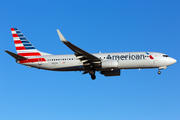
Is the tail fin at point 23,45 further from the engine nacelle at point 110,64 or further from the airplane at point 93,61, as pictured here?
the engine nacelle at point 110,64

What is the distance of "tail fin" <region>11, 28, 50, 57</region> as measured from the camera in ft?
142

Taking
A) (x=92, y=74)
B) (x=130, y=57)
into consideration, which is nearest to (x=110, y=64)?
(x=130, y=57)

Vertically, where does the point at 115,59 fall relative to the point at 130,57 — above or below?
below

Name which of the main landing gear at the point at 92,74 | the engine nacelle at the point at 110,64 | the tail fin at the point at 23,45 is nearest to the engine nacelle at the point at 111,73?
the main landing gear at the point at 92,74

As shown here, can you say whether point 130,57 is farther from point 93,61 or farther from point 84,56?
point 84,56

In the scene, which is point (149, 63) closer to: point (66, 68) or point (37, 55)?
point (66, 68)

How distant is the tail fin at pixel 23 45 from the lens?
Answer: 43.2 m

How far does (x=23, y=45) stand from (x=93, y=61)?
43.1ft

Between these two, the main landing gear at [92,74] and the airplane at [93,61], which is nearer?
the airplane at [93,61]

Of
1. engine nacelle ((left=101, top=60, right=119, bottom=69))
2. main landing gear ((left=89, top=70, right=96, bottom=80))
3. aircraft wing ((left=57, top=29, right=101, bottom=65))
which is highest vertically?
aircraft wing ((left=57, top=29, right=101, bottom=65))

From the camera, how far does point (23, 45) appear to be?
44188 millimetres

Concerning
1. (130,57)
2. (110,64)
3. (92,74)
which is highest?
(130,57)

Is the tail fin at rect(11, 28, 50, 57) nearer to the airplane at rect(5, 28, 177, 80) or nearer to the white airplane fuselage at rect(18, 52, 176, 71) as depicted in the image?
the airplane at rect(5, 28, 177, 80)

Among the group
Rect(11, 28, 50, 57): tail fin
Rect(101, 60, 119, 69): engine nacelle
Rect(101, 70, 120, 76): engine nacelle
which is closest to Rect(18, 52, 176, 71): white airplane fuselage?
Rect(101, 60, 119, 69): engine nacelle
